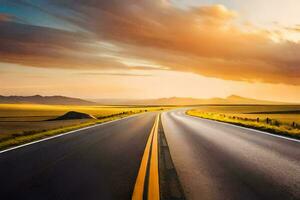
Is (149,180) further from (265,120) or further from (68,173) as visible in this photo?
(265,120)

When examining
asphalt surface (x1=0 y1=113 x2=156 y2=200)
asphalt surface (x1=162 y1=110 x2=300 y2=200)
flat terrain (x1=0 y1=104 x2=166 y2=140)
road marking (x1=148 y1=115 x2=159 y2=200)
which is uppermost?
asphalt surface (x1=0 y1=113 x2=156 y2=200)

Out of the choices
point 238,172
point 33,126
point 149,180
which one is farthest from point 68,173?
point 33,126

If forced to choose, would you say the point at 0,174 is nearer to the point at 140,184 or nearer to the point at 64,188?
the point at 64,188

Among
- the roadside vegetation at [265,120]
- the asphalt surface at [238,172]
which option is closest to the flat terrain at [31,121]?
the asphalt surface at [238,172]

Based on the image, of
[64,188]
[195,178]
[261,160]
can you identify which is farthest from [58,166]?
[261,160]

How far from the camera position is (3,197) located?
477 centimetres

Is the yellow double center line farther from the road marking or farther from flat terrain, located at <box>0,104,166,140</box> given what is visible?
flat terrain, located at <box>0,104,166,140</box>

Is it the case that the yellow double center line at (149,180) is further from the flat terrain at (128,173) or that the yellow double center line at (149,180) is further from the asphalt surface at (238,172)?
the asphalt surface at (238,172)

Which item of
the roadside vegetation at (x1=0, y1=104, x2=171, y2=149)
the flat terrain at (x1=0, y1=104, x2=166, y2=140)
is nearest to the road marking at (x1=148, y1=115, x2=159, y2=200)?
the roadside vegetation at (x1=0, y1=104, x2=171, y2=149)

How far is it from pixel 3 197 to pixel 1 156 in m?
4.39

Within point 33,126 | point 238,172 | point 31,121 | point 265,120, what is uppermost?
point 265,120

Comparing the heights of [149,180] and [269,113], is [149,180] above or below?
above

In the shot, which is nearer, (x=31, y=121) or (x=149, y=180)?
(x=149, y=180)

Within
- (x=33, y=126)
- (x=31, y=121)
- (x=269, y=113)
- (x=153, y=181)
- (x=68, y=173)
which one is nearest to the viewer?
(x=153, y=181)
